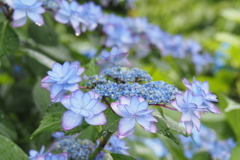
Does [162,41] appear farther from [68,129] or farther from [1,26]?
[68,129]

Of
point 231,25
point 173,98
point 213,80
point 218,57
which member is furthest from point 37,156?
point 231,25

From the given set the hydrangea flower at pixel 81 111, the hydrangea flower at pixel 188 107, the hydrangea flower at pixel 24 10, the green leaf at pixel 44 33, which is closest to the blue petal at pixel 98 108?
the hydrangea flower at pixel 81 111

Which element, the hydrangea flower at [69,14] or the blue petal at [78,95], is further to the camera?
the hydrangea flower at [69,14]

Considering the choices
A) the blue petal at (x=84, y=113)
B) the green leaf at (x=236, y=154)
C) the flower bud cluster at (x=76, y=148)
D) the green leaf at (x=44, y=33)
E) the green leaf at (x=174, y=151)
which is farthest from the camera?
the green leaf at (x=174, y=151)

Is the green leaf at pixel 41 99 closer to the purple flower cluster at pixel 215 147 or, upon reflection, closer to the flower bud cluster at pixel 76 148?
the flower bud cluster at pixel 76 148

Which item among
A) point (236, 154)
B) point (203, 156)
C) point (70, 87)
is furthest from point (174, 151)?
point (70, 87)

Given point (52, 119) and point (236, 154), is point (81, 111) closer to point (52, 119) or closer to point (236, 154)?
point (52, 119)
